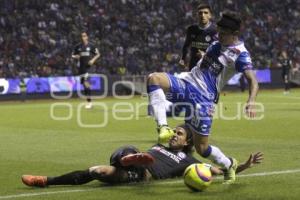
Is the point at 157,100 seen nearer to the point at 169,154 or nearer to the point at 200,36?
the point at 169,154

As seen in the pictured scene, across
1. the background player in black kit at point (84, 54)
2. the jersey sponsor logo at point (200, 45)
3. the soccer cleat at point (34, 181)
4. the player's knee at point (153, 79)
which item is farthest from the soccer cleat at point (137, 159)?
the background player in black kit at point (84, 54)

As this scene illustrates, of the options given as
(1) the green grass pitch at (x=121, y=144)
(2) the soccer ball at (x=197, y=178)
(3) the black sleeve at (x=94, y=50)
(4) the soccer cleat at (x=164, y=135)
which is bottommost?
(1) the green grass pitch at (x=121, y=144)

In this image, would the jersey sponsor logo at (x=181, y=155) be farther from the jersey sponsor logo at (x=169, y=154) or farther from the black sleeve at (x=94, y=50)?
the black sleeve at (x=94, y=50)

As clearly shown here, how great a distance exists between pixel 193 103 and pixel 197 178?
1.25 metres

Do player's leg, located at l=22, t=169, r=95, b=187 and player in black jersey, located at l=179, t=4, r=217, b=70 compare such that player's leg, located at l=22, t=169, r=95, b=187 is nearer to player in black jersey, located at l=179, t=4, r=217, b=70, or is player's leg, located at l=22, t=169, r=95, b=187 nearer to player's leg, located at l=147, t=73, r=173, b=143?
player's leg, located at l=147, t=73, r=173, b=143

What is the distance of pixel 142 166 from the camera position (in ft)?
30.0

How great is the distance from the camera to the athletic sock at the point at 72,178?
9008 millimetres

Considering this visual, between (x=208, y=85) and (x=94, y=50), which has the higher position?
(x=94, y=50)

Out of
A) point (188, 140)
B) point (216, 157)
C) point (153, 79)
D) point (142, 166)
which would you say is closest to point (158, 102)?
point (153, 79)

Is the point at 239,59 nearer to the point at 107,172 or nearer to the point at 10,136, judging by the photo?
the point at 107,172

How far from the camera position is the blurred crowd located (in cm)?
4103

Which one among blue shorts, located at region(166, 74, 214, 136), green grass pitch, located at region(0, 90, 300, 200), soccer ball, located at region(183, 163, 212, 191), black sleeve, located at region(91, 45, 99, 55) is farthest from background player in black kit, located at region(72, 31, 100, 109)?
soccer ball, located at region(183, 163, 212, 191)

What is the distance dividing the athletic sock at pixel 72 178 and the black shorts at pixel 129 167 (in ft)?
1.12

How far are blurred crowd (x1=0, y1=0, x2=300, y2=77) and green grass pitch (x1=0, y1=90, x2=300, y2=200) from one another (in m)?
14.9
